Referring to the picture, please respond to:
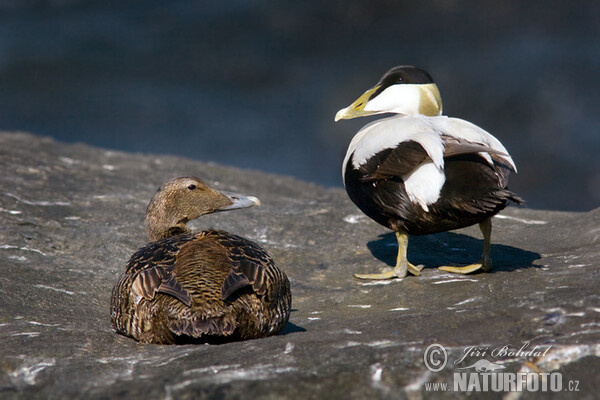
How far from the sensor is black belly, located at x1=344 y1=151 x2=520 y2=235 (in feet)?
14.1

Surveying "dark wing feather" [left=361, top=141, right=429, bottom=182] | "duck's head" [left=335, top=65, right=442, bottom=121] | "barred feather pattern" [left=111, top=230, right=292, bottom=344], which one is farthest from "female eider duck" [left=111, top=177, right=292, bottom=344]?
"duck's head" [left=335, top=65, right=442, bottom=121]

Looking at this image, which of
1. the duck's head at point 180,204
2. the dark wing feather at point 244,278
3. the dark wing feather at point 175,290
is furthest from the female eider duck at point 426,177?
the dark wing feather at point 175,290

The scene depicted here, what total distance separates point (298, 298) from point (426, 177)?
111cm

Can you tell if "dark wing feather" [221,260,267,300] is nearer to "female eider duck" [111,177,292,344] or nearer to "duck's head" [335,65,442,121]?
"female eider duck" [111,177,292,344]

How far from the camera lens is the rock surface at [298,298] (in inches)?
110

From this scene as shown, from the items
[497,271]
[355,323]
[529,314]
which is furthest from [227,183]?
[529,314]

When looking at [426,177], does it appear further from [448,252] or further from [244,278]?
[244,278]

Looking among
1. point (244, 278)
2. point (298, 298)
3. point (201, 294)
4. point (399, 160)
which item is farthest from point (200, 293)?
point (399, 160)

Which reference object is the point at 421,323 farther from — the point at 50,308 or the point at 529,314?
the point at 50,308

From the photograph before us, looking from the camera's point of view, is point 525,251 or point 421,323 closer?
point 421,323

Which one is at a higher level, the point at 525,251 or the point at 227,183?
the point at 227,183

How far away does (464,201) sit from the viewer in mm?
4309

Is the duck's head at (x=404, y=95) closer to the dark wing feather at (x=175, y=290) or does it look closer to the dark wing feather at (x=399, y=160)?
the dark wing feather at (x=399, y=160)

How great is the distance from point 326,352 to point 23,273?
2587 millimetres
